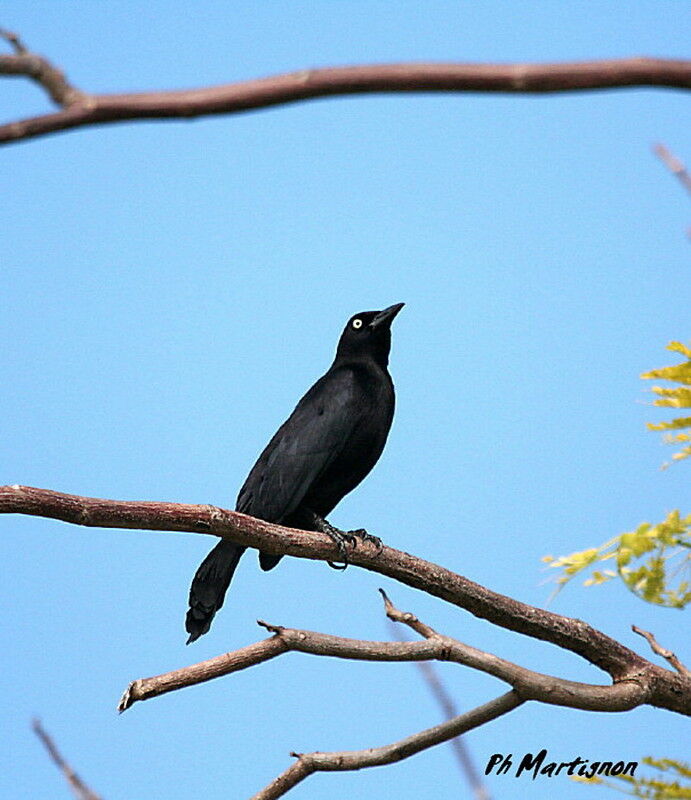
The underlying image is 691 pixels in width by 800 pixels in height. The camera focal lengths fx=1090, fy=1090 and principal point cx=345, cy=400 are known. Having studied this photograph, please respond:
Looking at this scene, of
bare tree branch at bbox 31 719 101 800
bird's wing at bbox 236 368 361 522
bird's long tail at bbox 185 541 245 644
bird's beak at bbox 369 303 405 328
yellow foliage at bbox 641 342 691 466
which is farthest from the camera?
bird's beak at bbox 369 303 405 328

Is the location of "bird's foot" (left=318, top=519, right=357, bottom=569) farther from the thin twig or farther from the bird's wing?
the thin twig

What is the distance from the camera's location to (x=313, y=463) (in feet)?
18.6

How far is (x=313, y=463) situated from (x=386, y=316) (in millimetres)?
1405

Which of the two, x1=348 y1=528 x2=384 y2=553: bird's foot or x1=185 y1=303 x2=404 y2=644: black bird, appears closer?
x1=348 y1=528 x2=384 y2=553: bird's foot

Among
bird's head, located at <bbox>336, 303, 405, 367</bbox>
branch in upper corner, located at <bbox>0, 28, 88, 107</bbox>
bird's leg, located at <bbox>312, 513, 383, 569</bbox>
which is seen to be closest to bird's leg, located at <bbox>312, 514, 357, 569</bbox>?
bird's leg, located at <bbox>312, 513, 383, 569</bbox>

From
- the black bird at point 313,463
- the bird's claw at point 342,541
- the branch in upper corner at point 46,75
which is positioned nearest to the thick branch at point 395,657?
the bird's claw at point 342,541

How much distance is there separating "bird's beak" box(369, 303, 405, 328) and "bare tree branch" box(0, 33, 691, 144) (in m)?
5.60

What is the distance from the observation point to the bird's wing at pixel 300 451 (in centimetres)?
557

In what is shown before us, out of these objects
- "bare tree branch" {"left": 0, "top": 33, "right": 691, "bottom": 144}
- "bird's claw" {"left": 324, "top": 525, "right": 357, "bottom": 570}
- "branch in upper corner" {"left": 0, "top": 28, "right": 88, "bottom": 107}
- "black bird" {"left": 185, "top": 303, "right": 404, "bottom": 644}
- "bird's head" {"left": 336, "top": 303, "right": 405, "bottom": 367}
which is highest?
"bird's head" {"left": 336, "top": 303, "right": 405, "bottom": 367}

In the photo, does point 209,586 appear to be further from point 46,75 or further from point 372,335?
point 46,75

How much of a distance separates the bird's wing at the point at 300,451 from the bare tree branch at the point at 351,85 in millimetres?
4501

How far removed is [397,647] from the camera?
4.00 meters

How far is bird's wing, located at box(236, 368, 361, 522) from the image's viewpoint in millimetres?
5570

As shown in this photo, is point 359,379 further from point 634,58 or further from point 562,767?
point 634,58
